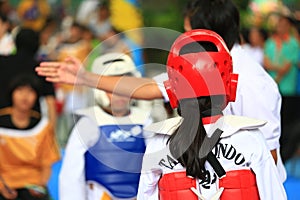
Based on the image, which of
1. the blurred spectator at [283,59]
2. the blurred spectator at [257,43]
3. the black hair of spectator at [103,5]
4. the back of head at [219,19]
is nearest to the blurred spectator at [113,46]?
the back of head at [219,19]

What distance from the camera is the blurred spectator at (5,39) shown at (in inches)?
322

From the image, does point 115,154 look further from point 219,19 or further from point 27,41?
point 27,41

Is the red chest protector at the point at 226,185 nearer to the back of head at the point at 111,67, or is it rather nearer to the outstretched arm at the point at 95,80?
the outstretched arm at the point at 95,80

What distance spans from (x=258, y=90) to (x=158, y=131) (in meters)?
0.90

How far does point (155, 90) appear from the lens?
4.32 metres

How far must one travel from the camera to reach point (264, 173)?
11.4 feet

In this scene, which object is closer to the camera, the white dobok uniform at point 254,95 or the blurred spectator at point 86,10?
the white dobok uniform at point 254,95

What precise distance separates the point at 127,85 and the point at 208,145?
1033 mm

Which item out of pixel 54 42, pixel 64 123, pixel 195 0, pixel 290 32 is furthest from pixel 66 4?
pixel 195 0

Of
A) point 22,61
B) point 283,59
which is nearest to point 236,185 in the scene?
point 22,61

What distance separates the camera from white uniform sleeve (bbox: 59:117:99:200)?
187 inches

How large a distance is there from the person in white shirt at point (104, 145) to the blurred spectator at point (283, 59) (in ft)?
18.2

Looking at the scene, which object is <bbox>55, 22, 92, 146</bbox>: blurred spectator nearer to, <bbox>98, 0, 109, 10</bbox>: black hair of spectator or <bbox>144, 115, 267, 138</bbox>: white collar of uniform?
<bbox>98, 0, 109, 10</bbox>: black hair of spectator

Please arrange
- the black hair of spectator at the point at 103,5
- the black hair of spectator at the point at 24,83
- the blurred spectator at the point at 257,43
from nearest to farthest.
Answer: the black hair of spectator at the point at 24,83 < the blurred spectator at the point at 257,43 < the black hair of spectator at the point at 103,5
